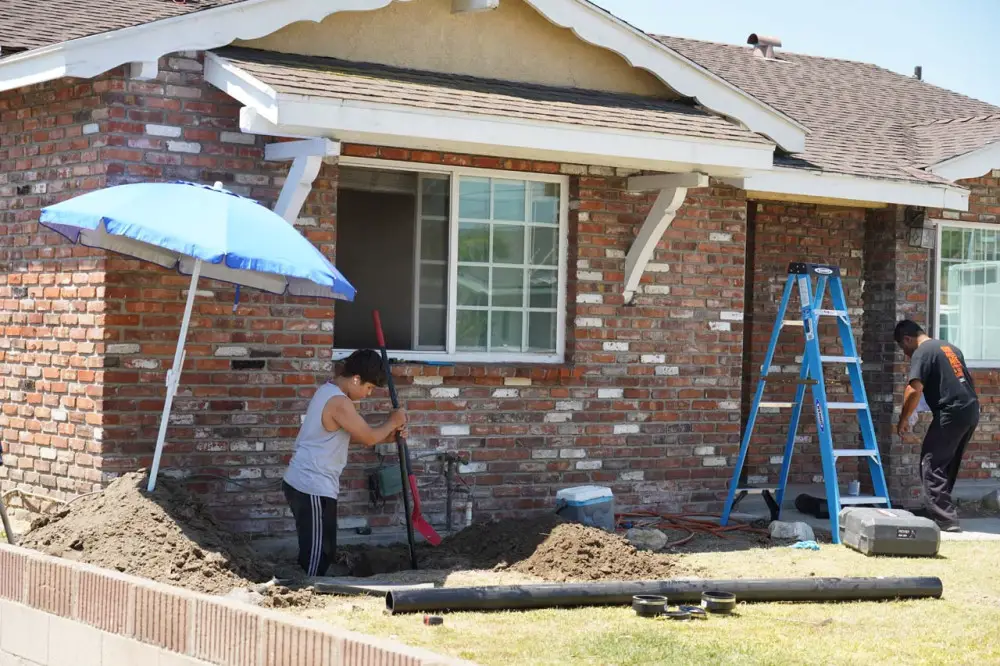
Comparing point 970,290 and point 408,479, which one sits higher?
point 970,290

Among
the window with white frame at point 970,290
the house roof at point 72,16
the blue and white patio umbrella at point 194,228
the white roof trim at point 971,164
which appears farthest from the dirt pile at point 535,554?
the window with white frame at point 970,290

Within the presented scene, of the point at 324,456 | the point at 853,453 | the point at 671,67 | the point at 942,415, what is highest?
the point at 671,67

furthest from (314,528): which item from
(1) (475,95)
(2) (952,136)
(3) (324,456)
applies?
(2) (952,136)

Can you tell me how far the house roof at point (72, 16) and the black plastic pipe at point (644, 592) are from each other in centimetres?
408

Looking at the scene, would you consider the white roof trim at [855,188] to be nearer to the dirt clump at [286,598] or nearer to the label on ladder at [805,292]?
the label on ladder at [805,292]

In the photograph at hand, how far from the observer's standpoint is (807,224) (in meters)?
12.8

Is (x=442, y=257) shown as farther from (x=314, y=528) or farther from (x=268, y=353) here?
(x=314, y=528)

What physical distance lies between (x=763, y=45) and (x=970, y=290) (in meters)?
4.48

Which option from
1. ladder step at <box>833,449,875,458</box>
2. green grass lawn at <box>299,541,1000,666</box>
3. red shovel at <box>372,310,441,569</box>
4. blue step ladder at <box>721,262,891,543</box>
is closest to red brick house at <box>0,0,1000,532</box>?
blue step ladder at <box>721,262,891,543</box>

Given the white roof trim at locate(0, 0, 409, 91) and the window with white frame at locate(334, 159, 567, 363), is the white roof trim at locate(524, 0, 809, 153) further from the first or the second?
the white roof trim at locate(0, 0, 409, 91)

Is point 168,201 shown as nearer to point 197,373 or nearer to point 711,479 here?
point 197,373

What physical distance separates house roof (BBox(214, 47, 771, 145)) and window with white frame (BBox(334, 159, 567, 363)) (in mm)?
688

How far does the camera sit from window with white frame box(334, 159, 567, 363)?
32.5 ft

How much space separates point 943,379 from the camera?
11.1 metres
